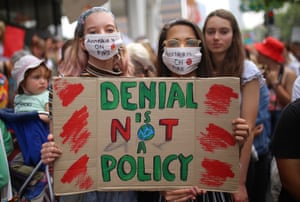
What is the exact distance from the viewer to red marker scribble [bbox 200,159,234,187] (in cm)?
200

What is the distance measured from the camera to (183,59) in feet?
7.54

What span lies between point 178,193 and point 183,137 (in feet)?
0.90

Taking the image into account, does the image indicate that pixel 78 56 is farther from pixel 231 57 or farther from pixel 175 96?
pixel 231 57

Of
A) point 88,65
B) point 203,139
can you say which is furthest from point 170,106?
point 88,65

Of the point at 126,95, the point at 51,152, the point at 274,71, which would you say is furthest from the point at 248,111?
the point at 274,71

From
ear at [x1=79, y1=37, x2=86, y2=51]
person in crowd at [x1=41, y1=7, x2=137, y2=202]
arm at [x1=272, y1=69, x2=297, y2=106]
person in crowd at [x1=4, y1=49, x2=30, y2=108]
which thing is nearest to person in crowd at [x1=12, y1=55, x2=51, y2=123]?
person in crowd at [x1=4, y1=49, x2=30, y2=108]

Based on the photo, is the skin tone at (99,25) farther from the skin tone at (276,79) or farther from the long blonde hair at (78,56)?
the skin tone at (276,79)

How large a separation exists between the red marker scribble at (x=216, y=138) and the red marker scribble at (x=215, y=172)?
0.07 m

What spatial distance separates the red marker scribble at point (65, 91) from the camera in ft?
6.37

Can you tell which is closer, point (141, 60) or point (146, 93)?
point (146, 93)

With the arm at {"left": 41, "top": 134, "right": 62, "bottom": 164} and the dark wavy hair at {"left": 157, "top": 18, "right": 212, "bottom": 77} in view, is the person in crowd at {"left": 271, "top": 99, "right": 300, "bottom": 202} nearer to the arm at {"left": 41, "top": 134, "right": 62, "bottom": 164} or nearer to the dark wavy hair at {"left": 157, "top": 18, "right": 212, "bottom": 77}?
the dark wavy hair at {"left": 157, "top": 18, "right": 212, "bottom": 77}

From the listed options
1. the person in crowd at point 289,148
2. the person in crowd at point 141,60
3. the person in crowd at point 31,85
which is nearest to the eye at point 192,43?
the person in crowd at point 289,148

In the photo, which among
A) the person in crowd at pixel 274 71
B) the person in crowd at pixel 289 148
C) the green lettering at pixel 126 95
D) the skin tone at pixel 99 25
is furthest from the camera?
the person in crowd at pixel 274 71

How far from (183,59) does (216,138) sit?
0.53 meters
